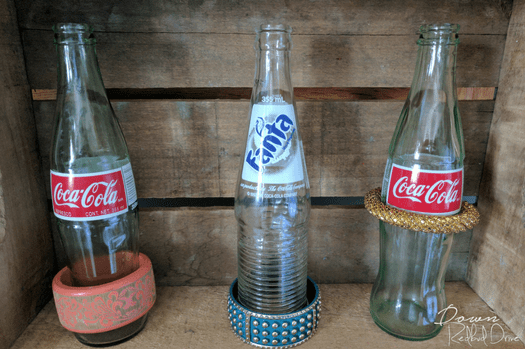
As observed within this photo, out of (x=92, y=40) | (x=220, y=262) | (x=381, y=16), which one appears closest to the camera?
(x=92, y=40)

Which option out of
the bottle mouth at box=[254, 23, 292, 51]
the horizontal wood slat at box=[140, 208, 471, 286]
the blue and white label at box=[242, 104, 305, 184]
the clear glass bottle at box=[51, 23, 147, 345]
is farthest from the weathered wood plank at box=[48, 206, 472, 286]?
the bottle mouth at box=[254, 23, 292, 51]

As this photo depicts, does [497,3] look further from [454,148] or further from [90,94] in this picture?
[90,94]

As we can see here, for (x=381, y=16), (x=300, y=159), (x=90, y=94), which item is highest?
(x=381, y=16)

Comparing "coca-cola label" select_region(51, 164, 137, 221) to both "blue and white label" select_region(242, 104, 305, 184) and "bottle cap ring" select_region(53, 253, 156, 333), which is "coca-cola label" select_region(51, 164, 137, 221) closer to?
"bottle cap ring" select_region(53, 253, 156, 333)

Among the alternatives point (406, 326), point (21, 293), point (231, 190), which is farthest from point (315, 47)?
A: point (21, 293)

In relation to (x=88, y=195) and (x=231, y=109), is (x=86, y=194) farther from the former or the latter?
(x=231, y=109)

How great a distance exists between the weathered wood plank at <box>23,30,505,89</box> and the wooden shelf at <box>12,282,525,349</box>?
0.47 meters

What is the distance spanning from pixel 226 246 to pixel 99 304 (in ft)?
0.98

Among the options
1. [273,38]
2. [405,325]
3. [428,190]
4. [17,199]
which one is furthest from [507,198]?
[17,199]

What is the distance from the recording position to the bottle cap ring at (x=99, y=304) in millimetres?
589

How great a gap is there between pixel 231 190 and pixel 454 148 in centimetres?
46

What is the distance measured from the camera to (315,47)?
2.32 ft

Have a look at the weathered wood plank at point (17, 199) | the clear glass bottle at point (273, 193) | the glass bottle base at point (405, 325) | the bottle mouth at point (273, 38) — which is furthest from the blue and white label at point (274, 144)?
the weathered wood plank at point (17, 199)

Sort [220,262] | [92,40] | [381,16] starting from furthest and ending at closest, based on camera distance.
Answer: [220,262], [381,16], [92,40]
